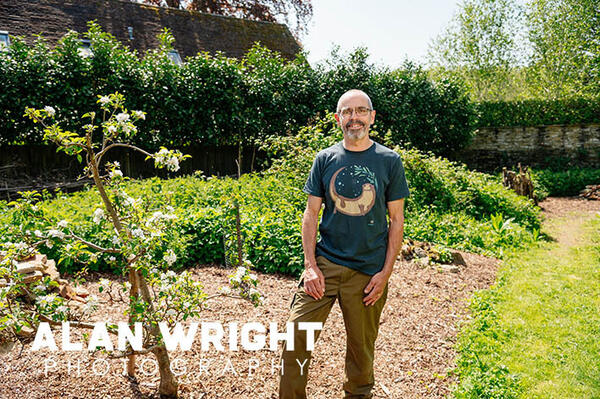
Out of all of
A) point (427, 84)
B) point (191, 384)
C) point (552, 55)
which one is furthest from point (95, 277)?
point (552, 55)

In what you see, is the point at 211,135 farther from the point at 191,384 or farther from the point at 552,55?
the point at 552,55

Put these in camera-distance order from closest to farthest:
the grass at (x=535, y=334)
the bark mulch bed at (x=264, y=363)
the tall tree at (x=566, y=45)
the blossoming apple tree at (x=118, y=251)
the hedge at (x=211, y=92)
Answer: the blossoming apple tree at (x=118, y=251), the bark mulch bed at (x=264, y=363), the grass at (x=535, y=334), the hedge at (x=211, y=92), the tall tree at (x=566, y=45)

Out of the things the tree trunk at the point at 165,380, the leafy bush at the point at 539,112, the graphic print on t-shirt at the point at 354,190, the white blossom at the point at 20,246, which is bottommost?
the tree trunk at the point at 165,380

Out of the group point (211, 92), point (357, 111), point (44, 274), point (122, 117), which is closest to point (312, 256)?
point (357, 111)

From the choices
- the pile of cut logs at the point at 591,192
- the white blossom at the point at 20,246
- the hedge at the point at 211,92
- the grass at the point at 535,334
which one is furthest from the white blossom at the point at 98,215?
the pile of cut logs at the point at 591,192

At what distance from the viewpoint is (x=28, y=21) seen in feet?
46.8

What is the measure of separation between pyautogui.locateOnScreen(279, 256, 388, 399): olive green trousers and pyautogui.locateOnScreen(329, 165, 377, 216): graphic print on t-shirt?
0.38m

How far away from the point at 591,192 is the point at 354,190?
13.1 meters

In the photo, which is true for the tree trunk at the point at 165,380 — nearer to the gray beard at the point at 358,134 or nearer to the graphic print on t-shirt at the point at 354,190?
the graphic print on t-shirt at the point at 354,190

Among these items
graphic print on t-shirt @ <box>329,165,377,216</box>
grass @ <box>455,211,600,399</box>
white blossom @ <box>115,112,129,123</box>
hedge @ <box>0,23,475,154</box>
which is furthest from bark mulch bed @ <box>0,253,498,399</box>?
hedge @ <box>0,23,475,154</box>

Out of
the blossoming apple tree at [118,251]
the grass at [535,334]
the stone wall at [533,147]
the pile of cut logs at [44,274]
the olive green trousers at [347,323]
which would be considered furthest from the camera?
the stone wall at [533,147]

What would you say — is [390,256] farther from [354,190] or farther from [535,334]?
[535,334]

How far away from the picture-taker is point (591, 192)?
12.5 metres

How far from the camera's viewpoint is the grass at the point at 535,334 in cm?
318
